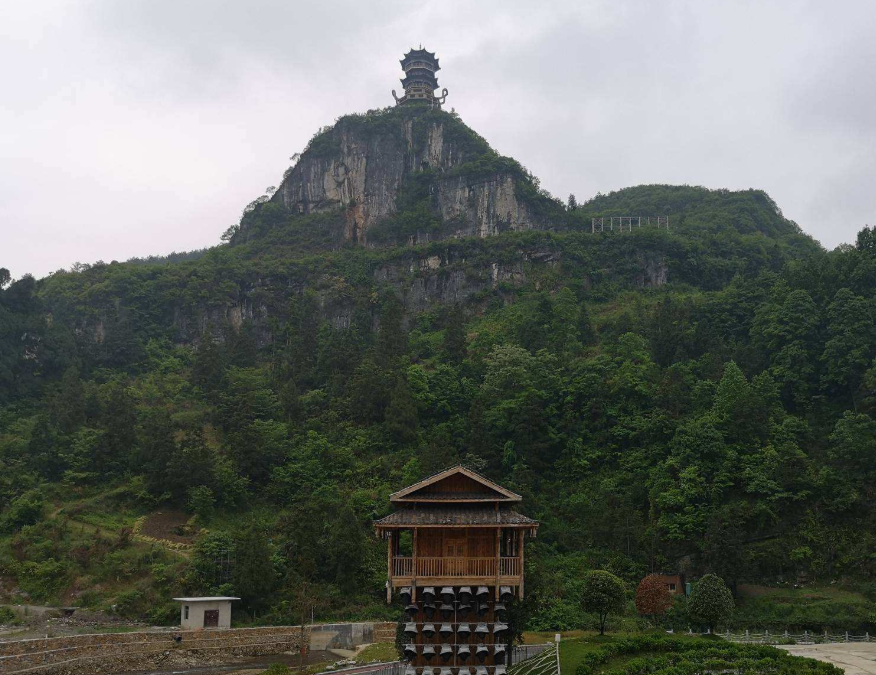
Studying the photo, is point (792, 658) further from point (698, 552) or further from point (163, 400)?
point (163, 400)

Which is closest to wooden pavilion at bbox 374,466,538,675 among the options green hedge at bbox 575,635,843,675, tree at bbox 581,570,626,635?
green hedge at bbox 575,635,843,675

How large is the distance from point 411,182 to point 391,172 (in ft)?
9.95

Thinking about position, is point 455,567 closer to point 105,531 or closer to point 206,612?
point 206,612

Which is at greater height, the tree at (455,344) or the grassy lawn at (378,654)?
the tree at (455,344)

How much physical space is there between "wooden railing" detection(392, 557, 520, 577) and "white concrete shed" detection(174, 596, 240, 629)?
1694cm

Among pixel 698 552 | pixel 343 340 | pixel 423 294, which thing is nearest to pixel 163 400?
pixel 343 340

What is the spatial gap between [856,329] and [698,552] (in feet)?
70.7

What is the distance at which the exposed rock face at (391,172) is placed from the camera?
357 feet

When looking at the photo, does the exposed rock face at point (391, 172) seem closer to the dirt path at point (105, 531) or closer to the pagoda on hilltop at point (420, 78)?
the pagoda on hilltop at point (420, 78)

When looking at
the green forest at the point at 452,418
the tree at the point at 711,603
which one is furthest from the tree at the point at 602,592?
the tree at the point at 711,603

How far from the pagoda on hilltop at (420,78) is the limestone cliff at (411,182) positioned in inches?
256

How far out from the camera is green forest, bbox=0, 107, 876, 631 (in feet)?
154

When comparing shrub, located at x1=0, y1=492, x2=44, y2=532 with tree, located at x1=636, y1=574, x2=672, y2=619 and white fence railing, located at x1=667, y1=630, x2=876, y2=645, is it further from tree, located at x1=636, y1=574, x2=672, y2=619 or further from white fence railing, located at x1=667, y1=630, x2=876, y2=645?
white fence railing, located at x1=667, y1=630, x2=876, y2=645

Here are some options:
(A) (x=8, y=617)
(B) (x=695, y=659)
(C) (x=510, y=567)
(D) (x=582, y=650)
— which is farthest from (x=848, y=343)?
(A) (x=8, y=617)
